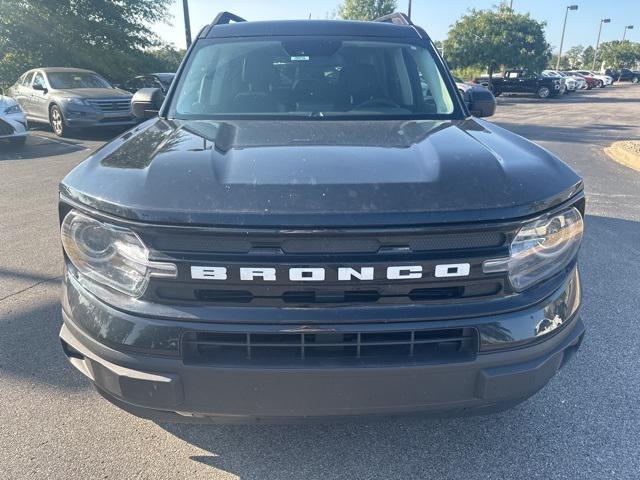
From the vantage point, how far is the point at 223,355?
1.78m

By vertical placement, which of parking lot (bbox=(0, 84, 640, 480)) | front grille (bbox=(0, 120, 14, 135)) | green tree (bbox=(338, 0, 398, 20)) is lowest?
parking lot (bbox=(0, 84, 640, 480))

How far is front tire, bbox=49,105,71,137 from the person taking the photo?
12.6 m

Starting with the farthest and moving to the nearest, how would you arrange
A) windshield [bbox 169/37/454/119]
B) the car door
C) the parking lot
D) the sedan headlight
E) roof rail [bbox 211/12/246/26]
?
1. the car door
2. the sedan headlight
3. roof rail [bbox 211/12/246/26]
4. windshield [bbox 169/37/454/119]
5. the parking lot

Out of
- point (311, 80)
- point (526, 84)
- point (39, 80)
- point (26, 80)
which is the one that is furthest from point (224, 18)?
point (526, 84)

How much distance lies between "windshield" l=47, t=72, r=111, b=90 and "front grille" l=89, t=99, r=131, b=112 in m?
1.40

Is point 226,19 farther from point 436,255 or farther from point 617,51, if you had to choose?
point 617,51

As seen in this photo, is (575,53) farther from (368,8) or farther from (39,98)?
(39,98)

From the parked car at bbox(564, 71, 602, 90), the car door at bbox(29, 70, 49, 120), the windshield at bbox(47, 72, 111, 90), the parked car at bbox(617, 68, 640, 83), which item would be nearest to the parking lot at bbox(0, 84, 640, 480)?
the car door at bbox(29, 70, 49, 120)

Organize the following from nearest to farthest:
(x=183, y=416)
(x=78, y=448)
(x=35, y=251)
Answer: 1. (x=183, y=416)
2. (x=78, y=448)
3. (x=35, y=251)

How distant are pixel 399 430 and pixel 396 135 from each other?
141cm

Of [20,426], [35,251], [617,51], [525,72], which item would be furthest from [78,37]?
[617,51]

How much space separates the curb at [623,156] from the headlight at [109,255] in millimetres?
9862

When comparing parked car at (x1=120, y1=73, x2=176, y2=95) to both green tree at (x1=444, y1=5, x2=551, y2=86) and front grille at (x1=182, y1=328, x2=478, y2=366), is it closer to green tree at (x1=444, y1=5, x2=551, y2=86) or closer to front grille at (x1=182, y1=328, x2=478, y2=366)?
front grille at (x1=182, y1=328, x2=478, y2=366)

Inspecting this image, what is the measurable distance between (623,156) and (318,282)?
10.5 m
